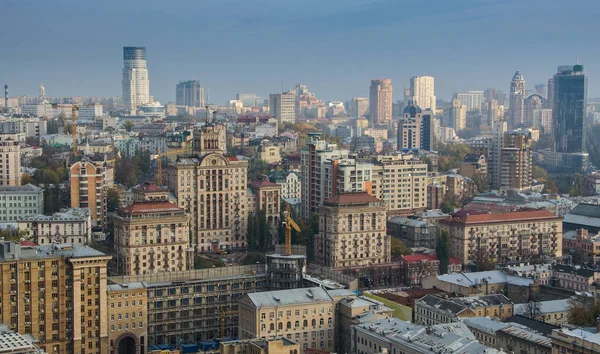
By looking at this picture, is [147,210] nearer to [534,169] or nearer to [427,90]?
[534,169]

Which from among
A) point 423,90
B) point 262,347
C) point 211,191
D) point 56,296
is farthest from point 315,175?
point 423,90

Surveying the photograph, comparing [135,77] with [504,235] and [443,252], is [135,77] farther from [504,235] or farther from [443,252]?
[443,252]

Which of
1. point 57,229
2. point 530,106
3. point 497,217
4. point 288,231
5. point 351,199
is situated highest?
point 530,106

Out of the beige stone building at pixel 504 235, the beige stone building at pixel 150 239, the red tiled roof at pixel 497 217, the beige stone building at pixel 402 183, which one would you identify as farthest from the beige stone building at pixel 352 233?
the beige stone building at pixel 402 183

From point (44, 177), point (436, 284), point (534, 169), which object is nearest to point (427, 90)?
point (534, 169)

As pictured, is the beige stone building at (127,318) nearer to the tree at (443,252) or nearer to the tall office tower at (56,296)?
the tall office tower at (56,296)

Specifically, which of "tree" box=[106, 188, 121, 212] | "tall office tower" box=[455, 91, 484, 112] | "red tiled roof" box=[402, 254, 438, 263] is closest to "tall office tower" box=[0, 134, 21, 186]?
"tree" box=[106, 188, 121, 212]
